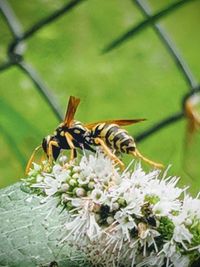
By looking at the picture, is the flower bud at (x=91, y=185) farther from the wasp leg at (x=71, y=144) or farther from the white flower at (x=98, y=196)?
the wasp leg at (x=71, y=144)

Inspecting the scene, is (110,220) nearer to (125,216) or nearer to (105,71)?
(125,216)

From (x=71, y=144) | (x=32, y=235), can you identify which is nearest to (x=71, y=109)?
(x=71, y=144)

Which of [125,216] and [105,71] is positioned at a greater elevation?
[105,71]

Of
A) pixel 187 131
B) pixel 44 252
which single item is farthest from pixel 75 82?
pixel 44 252

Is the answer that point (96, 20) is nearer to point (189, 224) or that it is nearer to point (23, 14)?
point (23, 14)

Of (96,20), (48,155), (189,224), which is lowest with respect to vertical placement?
(189,224)

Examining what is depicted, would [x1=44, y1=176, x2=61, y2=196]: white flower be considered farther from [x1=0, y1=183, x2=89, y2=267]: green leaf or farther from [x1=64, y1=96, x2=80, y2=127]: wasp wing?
[x1=64, y1=96, x2=80, y2=127]: wasp wing

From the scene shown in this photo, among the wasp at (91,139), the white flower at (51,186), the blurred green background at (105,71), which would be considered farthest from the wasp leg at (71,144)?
the blurred green background at (105,71)
